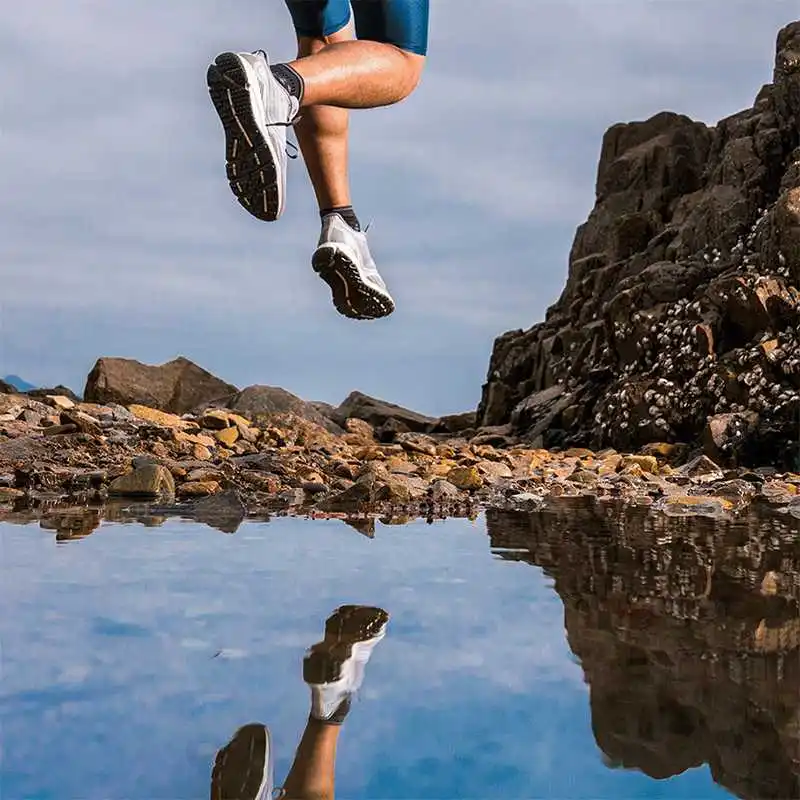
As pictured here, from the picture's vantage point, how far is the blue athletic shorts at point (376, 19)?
10.7 feet

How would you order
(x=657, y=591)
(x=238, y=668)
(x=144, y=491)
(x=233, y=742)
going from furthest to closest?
1. (x=144, y=491)
2. (x=657, y=591)
3. (x=238, y=668)
4. (x=233, y=742)

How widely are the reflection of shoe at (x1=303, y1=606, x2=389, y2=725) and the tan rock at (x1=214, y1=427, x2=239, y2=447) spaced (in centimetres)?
633

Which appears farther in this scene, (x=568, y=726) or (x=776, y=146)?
(x=776, y=146)

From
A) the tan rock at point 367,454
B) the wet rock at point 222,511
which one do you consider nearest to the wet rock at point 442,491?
the wet rock at point 222,511

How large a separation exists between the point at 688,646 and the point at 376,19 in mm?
2372

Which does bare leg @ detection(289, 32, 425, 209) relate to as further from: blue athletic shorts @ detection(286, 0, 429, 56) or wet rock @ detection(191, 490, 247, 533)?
wet rock @ detection(191, 490, 247, 533)

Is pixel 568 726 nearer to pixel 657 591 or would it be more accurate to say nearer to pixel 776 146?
pixel 657 591

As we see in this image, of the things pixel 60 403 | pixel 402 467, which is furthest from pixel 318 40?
pixel 60 403

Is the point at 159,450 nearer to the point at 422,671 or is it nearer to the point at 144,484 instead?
the point at 144,484

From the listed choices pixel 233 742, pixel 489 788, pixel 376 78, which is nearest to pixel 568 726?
pixel 489 788

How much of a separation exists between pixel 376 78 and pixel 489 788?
247 cm

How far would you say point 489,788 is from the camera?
3.97 ft

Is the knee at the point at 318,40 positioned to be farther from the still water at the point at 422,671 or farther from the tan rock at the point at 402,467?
the tan rock at the point at 402,467

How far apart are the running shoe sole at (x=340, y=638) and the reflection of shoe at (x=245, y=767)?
294 mm
